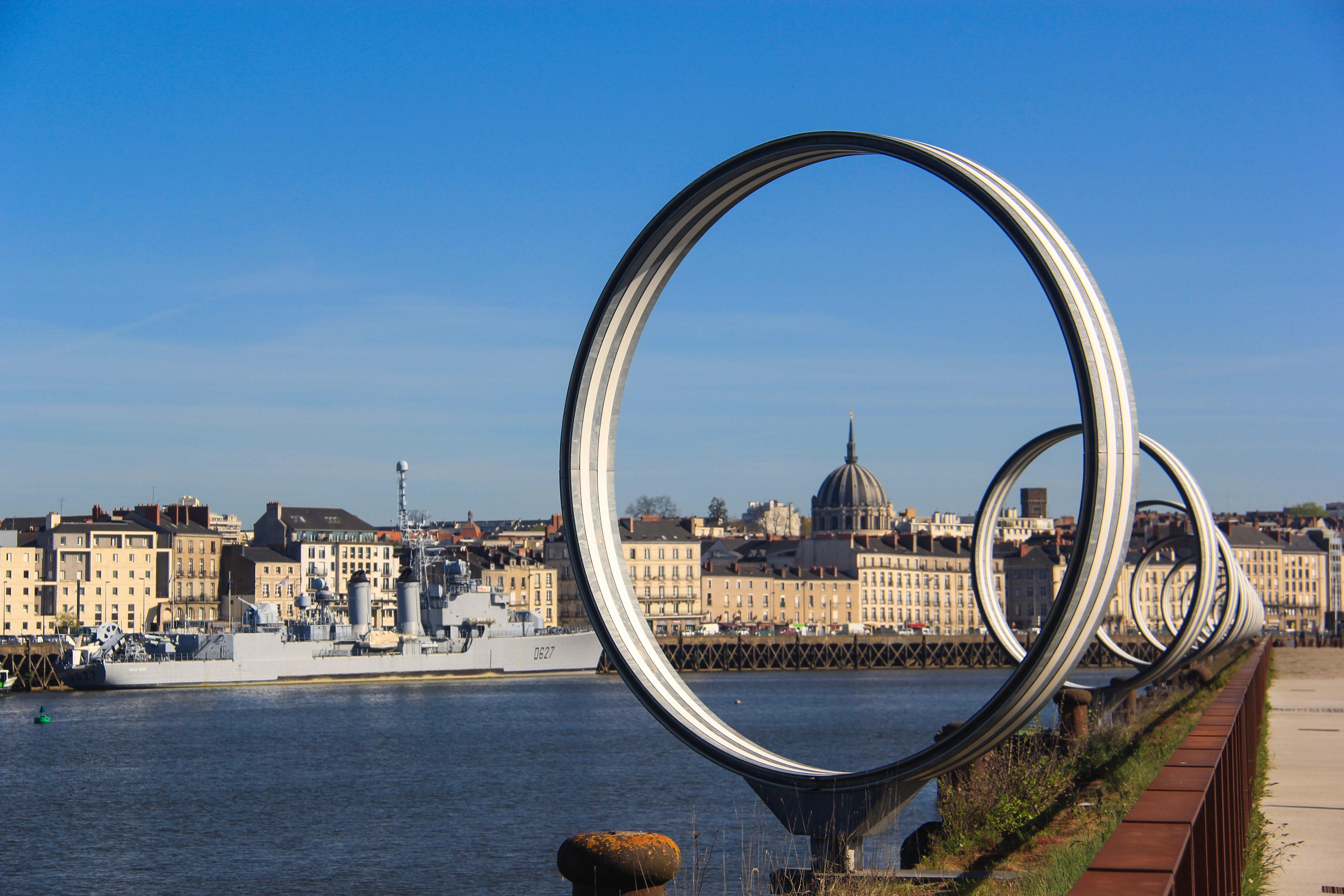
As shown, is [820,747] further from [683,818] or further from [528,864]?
[528,864]

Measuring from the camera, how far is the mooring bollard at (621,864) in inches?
261

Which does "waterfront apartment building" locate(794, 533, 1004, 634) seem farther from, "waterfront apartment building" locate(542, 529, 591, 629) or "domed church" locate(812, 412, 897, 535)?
"domed church" locate(812, 412, 897, 535)

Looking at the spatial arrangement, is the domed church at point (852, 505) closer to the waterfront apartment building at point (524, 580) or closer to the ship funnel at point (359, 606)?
the waterfront apartment building at point (524, 580)

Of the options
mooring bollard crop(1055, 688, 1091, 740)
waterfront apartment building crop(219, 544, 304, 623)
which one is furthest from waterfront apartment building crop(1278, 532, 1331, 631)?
mooring bollard crop(1055, 688, 1091, 740)

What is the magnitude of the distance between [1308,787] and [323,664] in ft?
224

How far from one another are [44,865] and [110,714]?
34550 mm

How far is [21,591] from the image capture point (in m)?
96.8

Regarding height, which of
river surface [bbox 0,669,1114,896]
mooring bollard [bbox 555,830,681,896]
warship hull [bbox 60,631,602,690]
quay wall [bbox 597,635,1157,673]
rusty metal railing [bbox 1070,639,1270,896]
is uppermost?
rusty metal railing [bbox 1070,639,1270,896]

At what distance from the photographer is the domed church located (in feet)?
590

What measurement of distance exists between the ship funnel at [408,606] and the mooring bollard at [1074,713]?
64514mm

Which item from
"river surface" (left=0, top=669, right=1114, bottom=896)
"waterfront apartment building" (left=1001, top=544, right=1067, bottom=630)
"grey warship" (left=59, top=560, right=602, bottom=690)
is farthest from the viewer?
"waterfront apartment building" (left=1001, top=544, right=1067, bottom=630)

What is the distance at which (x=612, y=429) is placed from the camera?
477 inches

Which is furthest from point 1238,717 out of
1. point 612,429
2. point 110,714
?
point 110,714

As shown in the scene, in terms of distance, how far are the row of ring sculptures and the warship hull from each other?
65584 millimetres
